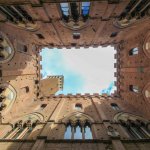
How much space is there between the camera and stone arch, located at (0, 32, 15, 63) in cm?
1556

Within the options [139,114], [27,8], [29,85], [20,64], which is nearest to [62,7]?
[27,8]

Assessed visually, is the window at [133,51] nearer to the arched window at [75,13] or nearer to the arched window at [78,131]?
the arched window at [75,13]

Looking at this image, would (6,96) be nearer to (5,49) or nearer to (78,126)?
(5,49)

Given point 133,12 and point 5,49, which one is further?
point 5,49

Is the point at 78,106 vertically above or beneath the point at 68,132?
above

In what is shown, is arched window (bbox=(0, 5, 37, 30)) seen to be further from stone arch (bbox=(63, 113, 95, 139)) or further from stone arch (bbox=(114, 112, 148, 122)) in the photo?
stone arch (bbox=(114, 112, 148, 122))

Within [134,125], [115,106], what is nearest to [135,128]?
[134,125]

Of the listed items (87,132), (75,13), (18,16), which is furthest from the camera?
(75,13)

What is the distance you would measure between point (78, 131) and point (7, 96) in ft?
23.4

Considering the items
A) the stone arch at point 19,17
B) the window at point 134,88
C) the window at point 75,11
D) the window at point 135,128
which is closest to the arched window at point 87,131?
the window at point 135,128

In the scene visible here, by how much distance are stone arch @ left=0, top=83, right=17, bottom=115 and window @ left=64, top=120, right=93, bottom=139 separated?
5.83 metres

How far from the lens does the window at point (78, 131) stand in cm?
1385

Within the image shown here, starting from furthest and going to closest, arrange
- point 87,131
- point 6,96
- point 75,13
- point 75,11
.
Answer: point 6,96 < point 75,13 < point 75,11 < point 87,131

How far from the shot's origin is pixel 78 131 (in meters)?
14.8
